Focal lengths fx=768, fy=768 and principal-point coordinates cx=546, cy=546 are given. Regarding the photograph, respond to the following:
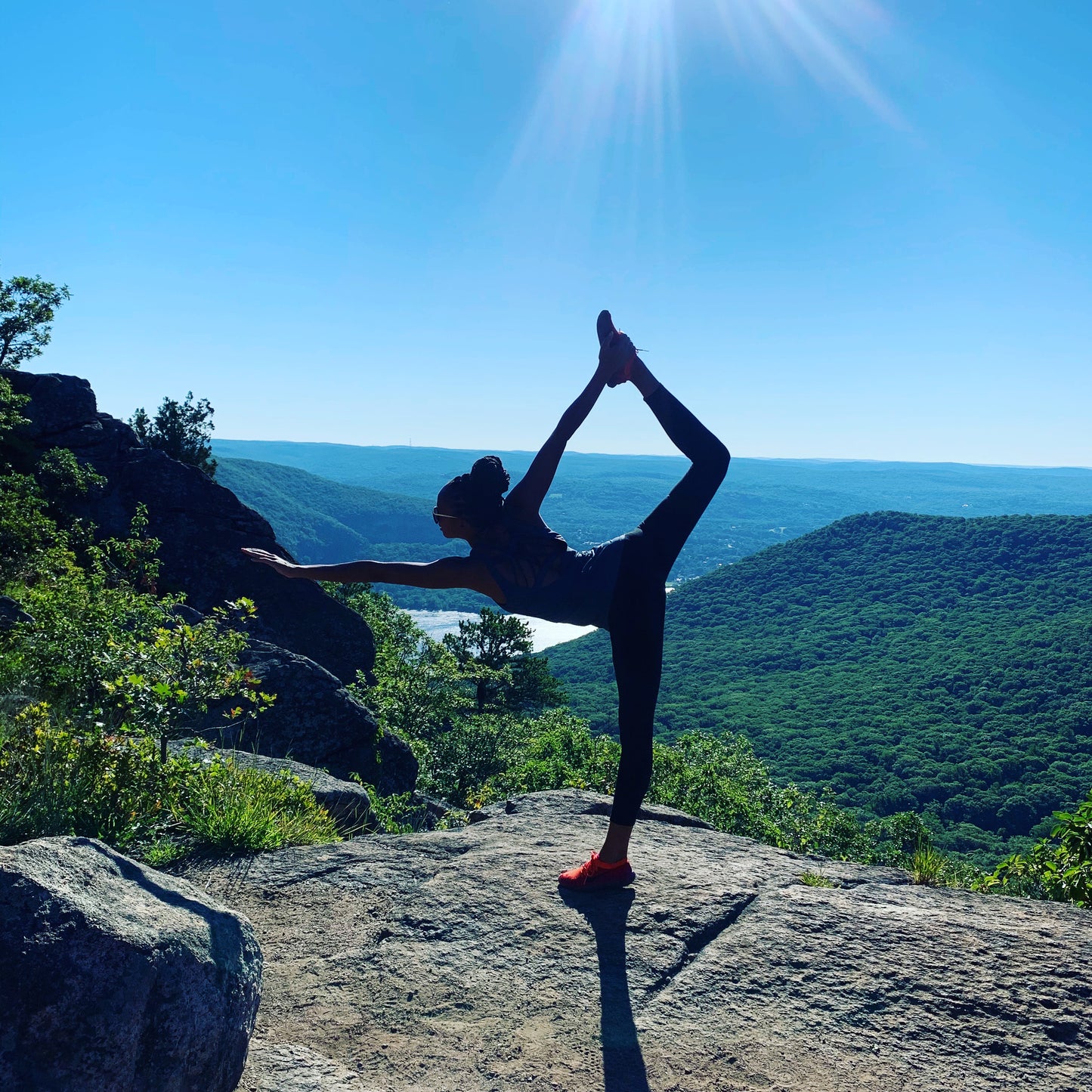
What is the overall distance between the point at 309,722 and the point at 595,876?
234 inches

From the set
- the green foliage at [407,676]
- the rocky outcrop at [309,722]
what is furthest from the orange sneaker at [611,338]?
the green foliage at [407,676]

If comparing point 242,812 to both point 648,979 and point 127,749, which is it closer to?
point 127,749

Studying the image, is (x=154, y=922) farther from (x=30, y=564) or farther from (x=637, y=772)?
(x=30, y=564)

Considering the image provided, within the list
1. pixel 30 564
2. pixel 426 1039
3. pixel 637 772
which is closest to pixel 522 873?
pixel 637 772

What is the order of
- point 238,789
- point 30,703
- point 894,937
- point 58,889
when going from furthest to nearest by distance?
point 30,703 < point 238,789 < point 894,937 < point 58,889

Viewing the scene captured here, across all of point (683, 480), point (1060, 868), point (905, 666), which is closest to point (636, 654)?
point (683, 480)

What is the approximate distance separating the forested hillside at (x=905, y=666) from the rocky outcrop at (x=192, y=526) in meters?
41.9

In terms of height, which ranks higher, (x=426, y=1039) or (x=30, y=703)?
(x=30, y=703)

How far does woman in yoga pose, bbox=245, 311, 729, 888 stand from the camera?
373cm

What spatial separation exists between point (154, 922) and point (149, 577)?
12911 mm

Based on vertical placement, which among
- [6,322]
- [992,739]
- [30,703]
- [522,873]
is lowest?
[992,739]

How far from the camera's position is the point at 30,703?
516 cm

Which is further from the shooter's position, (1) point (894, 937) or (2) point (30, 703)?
(2) point (30, 703)

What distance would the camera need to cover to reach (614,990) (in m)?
3.24
